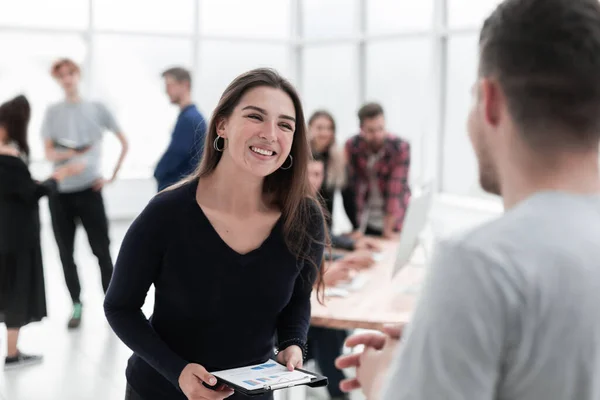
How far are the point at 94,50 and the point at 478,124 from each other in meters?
10.0

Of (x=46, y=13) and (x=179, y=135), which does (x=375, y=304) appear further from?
(x=46, y=13)

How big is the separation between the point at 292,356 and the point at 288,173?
514 mm

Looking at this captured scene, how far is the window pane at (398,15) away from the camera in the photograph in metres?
8.56

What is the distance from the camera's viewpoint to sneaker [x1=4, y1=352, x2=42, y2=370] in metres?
4.37

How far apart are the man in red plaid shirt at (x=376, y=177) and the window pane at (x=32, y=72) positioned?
19.1ft

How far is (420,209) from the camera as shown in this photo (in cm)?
327

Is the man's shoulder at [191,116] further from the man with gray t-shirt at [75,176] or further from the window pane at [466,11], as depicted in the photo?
the window pane at [466,11]

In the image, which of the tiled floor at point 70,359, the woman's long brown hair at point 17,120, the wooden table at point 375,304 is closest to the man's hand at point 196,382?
the wooden table at point 375,304

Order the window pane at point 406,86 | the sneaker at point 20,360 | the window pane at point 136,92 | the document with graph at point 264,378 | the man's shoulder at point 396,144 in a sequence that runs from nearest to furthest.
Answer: the document with graph at point 264,378, the sneaker at point 20,360, the man's shoulder at point 396,144, the window pane at point 406,86, the window pane at point 136,92

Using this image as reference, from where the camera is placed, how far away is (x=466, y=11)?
795 centimetres

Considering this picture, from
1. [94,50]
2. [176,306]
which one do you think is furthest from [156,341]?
[94,50]

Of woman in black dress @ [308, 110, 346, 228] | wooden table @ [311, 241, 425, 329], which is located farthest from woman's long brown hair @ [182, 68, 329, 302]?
woman in black dress @ [308, 110, 346, 228]

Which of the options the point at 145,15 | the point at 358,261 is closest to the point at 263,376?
the point at 358,261

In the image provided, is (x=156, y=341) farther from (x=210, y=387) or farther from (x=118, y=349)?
(x=118, y=349)
